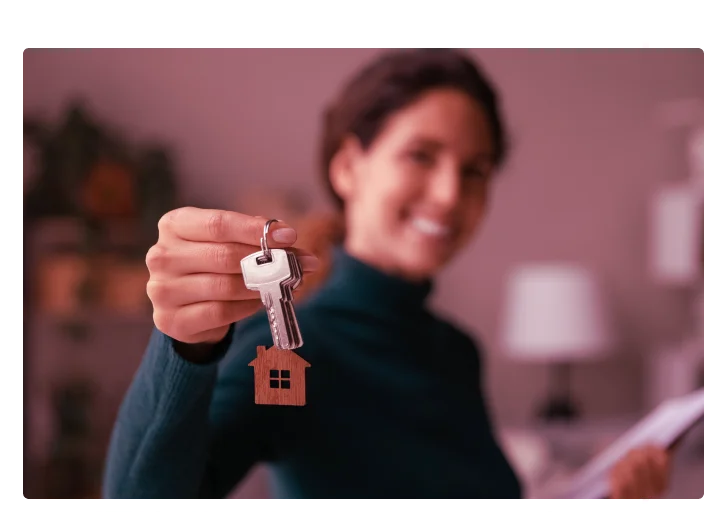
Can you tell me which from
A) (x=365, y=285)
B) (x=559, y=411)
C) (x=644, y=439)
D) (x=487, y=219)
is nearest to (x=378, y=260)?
(x=365, y=285)

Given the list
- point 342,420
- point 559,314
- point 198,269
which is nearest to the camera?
point 198,269

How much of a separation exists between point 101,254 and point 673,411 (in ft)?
3.89

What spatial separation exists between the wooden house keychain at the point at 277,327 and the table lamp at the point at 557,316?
114 centimetres

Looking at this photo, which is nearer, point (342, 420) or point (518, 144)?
point (342, 420)

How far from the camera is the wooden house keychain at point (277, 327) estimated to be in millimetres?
522

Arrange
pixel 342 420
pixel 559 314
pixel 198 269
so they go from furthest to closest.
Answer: pixel 559 314 < pixel 342 420 < pixel 198 269

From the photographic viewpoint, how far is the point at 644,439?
29.3 inches

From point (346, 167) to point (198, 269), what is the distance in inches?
10.2

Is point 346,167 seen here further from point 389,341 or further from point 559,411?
point 559,411

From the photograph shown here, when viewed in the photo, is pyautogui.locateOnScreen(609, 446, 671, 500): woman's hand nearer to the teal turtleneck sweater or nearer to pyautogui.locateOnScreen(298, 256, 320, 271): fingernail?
the teal turtleneck sweater

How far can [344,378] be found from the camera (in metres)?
0.68

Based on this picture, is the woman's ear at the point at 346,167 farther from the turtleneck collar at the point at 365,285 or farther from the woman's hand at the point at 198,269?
the woman's hand at the point at 198,269

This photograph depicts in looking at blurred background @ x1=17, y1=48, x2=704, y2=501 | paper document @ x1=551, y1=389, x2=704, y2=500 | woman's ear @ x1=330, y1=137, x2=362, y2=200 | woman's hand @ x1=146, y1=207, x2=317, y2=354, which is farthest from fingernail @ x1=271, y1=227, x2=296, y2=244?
blurred background @ x1=17, y1=48, x2=704, y2=501
